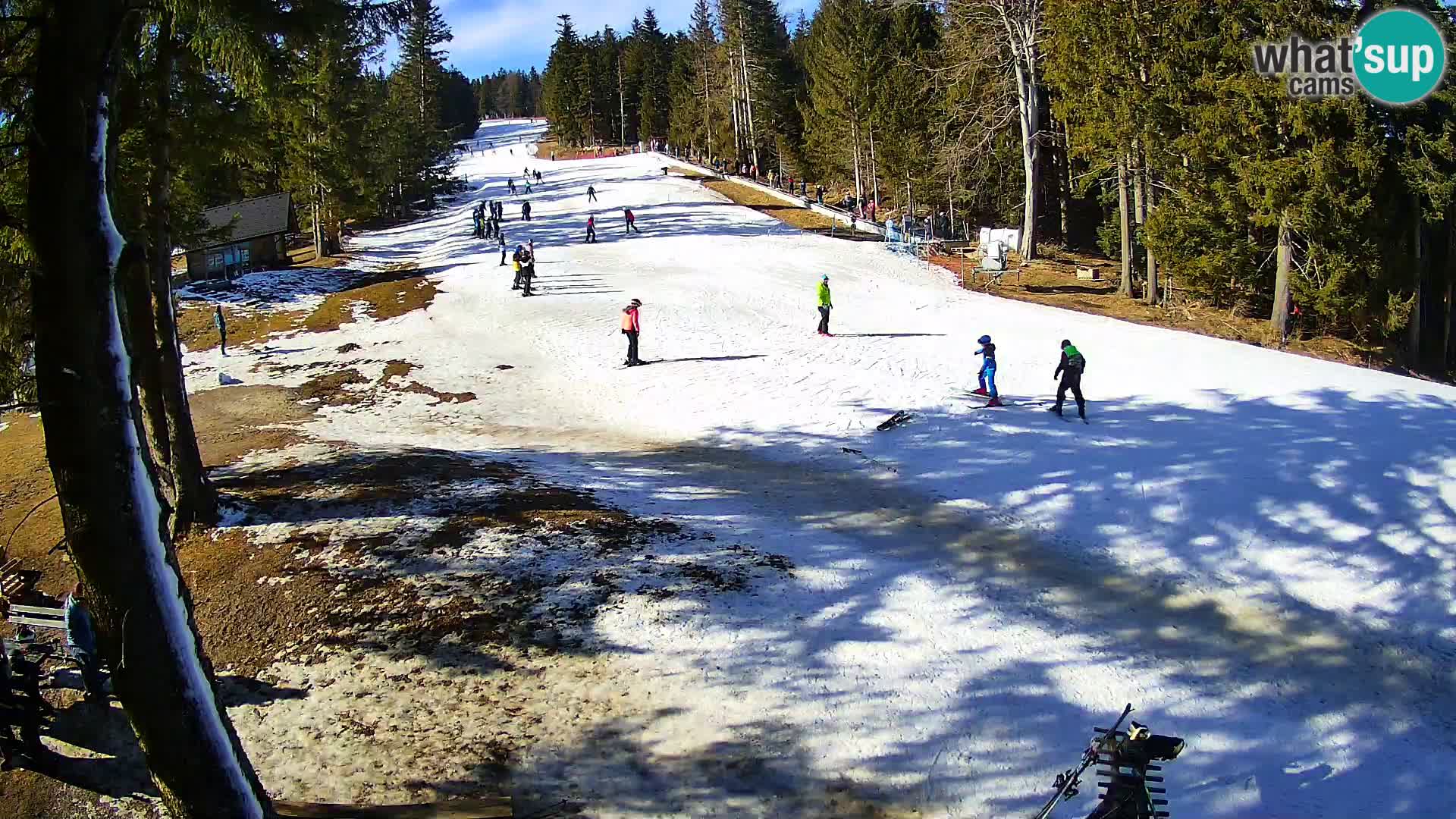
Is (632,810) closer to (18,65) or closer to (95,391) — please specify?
(95,391)

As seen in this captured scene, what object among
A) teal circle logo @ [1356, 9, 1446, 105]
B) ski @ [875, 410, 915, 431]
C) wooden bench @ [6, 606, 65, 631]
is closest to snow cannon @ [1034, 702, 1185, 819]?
wooden bench @ [6, 606, 65, 631]

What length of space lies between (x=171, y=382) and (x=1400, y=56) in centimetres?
2948

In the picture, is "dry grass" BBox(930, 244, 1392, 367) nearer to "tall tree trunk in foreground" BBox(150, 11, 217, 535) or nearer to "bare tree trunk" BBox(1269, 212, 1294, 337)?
"bare tree trunk" BBox(1269, 212, 1294, 337)

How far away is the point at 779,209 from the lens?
49.0 m

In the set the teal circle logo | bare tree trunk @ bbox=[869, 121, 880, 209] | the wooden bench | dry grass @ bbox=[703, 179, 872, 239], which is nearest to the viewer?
the wooden bench

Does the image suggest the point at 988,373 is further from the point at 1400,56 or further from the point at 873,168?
the point at 873,168

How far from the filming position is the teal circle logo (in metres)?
22.0

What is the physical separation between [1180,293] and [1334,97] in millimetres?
7901

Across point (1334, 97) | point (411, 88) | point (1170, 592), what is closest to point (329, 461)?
point (1170, 592)

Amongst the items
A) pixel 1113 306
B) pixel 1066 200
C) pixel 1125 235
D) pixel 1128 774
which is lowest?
pixel 1128 774

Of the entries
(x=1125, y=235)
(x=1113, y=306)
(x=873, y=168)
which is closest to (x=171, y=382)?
(x=1113, y=306)

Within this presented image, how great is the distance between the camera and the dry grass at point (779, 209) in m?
42.6

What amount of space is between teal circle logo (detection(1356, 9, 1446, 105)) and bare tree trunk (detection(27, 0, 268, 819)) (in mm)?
26947

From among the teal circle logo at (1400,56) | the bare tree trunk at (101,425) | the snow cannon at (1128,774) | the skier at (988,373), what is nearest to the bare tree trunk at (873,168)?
the teal circle logo at (1400,56)
